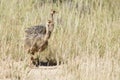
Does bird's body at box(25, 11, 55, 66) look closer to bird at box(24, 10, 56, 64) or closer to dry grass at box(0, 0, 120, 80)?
bird at box(24, 10, 56, 64)

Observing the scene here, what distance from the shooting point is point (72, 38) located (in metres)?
7.38

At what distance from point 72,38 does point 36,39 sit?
731mm

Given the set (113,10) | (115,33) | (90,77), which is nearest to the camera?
(90,77)

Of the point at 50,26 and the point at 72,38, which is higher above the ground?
the point at 50,26

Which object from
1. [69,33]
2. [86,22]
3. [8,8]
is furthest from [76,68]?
[8,8]

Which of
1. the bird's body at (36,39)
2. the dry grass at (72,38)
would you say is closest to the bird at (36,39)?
the bird's body at (36,39)

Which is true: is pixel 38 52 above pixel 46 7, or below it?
below

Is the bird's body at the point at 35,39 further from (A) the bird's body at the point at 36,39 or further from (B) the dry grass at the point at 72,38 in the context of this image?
(B) the dry grass at the point at 72,38

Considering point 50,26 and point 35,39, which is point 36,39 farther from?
point 50,26

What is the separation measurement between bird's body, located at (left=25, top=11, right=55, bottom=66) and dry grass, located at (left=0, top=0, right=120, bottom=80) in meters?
0.18

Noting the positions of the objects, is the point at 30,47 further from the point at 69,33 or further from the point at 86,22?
the point at 86,22

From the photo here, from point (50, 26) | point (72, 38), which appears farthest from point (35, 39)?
point (72, 38)

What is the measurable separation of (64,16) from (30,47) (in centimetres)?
187

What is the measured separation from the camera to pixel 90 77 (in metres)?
5.55
